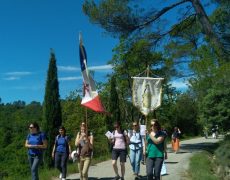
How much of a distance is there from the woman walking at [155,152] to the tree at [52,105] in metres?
11.3

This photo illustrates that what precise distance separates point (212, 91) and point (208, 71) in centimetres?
246

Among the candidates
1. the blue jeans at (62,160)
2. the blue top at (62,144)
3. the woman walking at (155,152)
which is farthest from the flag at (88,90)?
the woman walking at (155,152)

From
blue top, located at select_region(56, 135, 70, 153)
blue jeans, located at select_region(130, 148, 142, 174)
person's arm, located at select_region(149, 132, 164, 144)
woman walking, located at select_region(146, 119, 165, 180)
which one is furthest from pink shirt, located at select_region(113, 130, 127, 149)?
person's arm, located at select_region(149, 132, 164, 144)

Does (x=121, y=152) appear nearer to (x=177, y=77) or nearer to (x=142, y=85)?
(x=142, y=85)

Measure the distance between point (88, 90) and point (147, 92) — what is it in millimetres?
2220

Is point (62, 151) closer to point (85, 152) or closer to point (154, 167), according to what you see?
point (85, 152)

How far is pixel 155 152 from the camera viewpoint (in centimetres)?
1134

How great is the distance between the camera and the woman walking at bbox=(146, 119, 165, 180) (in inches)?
443

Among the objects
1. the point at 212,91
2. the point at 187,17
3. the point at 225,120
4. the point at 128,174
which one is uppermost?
the point at 187,17

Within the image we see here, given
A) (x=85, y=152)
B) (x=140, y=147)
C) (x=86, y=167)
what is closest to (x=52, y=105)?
(x=140, y=147)

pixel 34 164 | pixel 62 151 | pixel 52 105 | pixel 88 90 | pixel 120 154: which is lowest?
pixel 34 164

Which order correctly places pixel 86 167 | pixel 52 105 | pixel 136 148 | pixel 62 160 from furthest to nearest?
pixel 52 105 → pixel 136 148 → pixel 62 160 → pixel 86 167

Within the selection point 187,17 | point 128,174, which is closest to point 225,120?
point 187,17

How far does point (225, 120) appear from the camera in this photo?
29.2 m
